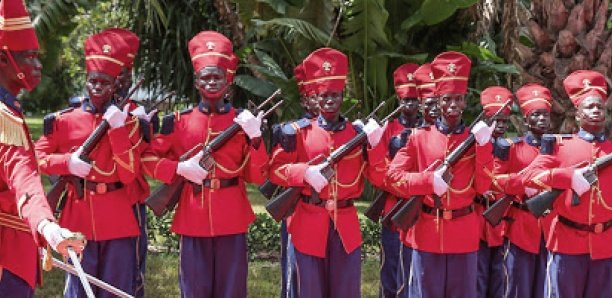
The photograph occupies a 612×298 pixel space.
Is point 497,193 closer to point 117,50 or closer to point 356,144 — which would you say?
point 356,144

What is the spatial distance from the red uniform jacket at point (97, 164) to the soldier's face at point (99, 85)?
0.41ft

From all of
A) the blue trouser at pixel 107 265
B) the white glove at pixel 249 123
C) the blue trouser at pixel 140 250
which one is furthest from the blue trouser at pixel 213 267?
the white glove at pixel 249 123

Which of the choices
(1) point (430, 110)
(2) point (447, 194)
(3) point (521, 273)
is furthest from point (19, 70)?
(3) point (521, 273)

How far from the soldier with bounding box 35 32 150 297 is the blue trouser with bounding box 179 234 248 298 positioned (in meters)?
0.39

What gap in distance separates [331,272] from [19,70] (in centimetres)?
286

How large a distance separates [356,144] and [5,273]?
9.01ft

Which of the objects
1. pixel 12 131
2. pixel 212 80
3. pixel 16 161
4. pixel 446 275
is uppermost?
pixel 12 131

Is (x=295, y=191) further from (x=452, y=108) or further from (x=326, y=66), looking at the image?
(x=452, y=108)

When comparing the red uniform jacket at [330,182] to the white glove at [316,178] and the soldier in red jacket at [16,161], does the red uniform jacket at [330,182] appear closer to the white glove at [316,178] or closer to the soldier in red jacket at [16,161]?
the white glove at [316,178]

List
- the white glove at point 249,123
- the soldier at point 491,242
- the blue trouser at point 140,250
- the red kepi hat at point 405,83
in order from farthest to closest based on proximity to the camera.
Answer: the red kepi hat at point 405,83 < the soldier at point 491,242 < the blue trouser at point 140,250 < the white glove at point 249,123

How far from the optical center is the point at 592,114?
6840 millimetres

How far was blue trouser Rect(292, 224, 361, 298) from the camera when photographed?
661cm

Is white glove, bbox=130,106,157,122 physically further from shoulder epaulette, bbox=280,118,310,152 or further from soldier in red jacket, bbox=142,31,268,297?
shoulder epaulette, bbox=280,118,310,152

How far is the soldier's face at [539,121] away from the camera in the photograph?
25.4ft
